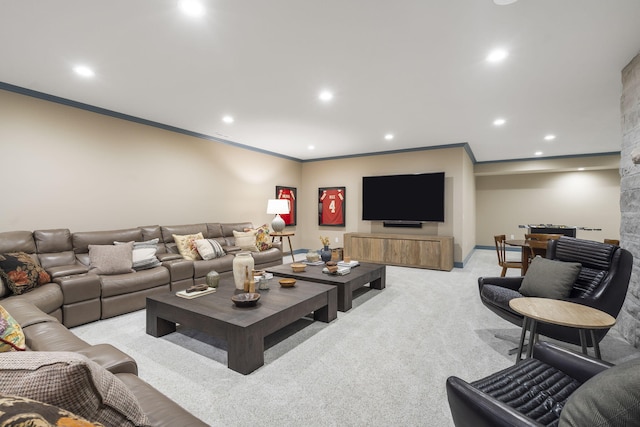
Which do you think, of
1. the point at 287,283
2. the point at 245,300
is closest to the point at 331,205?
the point at 287,283

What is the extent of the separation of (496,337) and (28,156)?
5339 mm

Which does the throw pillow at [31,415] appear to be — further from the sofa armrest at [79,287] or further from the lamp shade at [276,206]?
the lamp shade at [276,206]

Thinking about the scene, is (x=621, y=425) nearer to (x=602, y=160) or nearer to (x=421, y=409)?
(x=421, y=409)

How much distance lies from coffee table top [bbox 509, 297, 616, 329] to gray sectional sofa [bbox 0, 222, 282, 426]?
6.79 ft

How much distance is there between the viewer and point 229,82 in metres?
3.19

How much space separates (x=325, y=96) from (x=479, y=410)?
330 cm

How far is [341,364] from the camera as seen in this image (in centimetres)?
225

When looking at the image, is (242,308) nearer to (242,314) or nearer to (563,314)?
(242,314)

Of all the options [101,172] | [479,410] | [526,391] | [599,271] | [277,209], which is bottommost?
[526,391]

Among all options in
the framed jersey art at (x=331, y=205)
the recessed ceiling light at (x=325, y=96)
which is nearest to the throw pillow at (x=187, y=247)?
the recessed ceiling light at (x=325, y=96)

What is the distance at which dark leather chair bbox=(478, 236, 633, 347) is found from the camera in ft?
7.27

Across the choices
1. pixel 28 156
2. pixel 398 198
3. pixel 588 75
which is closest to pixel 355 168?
pixel 398 198

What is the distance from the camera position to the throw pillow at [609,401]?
734 millimetres

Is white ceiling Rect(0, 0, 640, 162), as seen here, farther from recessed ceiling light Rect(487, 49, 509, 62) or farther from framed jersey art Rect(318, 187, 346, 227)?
framed jersey art Rect(318, 187, 346, 227)
